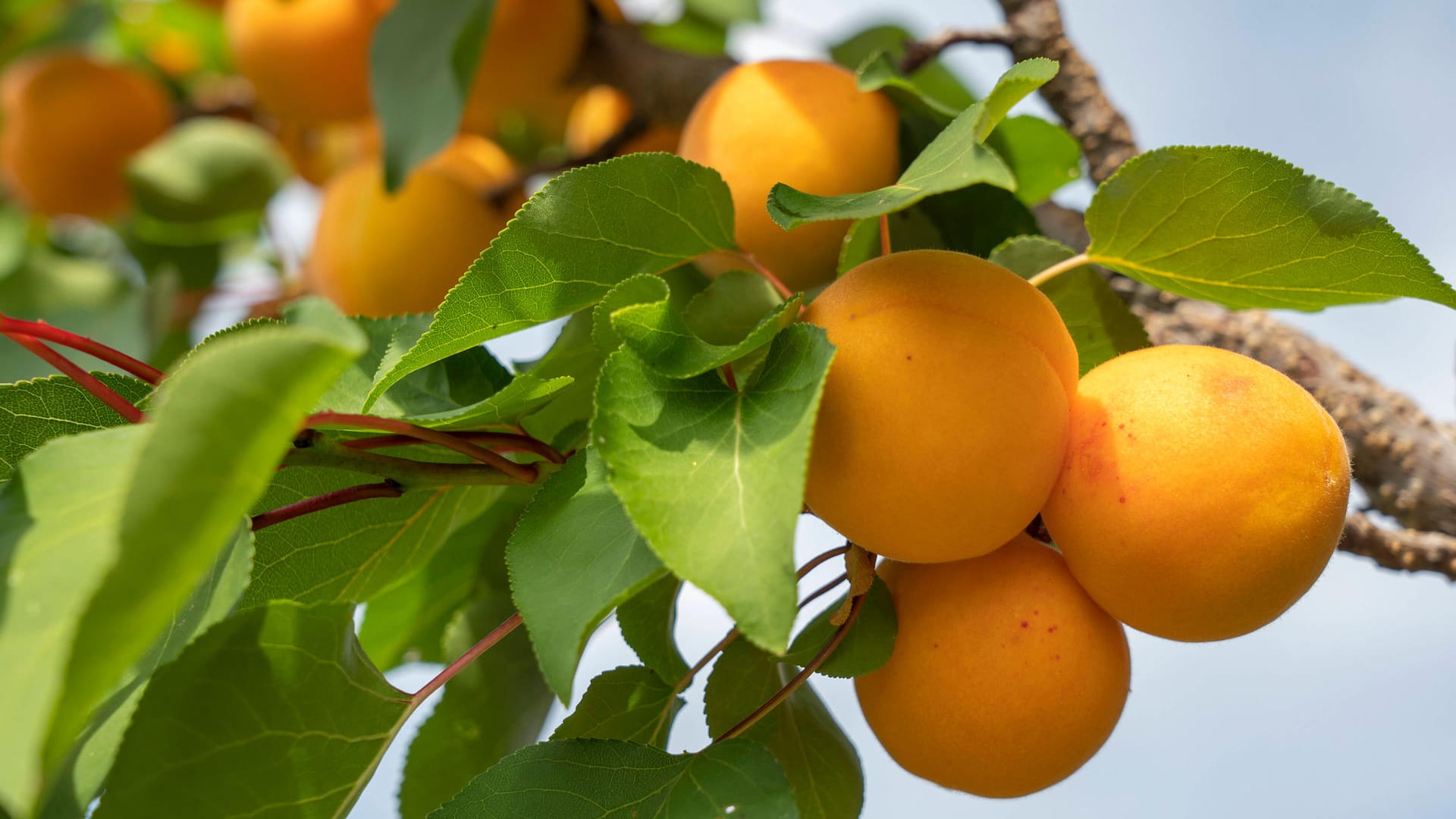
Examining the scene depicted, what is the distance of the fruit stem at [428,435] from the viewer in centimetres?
41

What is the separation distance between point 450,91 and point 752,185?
0.31m

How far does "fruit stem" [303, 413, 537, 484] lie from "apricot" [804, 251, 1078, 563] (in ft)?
0.49

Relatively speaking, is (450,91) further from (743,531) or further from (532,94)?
(743,531)

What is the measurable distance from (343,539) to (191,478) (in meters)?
0.25

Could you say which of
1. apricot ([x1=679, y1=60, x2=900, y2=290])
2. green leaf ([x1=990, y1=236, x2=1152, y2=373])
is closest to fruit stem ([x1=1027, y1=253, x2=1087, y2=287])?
green leaf ([x1=990, y1=236, x2=1152, y2=373])

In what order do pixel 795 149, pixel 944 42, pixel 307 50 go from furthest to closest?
pixel 307 50, pixel 944 42, pixel 795 149

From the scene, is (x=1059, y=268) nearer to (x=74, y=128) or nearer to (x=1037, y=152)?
(x=1037, y=152)

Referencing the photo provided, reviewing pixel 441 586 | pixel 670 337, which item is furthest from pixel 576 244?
pixel 441 586

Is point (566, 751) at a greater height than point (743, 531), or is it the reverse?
point (743, 531)

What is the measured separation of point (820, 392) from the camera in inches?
13.0

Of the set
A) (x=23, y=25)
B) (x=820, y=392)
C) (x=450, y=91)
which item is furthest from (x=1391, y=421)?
(x=23, y=25)

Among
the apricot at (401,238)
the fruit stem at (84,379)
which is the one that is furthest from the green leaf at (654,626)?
the apricot at (401,238)

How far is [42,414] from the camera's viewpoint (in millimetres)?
448

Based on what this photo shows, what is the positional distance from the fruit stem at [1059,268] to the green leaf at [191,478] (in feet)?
1.08
